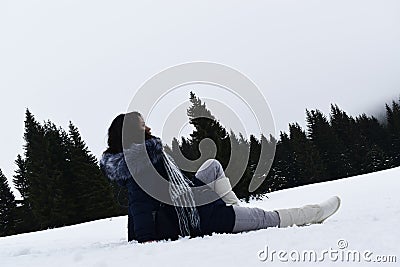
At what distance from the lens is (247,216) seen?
4312 mm

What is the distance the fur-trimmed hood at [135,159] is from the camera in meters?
4.36

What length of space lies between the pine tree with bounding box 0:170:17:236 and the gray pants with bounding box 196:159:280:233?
85.8ft

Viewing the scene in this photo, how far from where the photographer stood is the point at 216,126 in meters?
19.9

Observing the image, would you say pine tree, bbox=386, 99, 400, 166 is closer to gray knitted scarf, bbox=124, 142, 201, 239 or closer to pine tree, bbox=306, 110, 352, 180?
pine tree, bbox=306, 110, 352, 180

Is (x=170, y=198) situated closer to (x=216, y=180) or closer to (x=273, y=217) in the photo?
(x=216, y=180)

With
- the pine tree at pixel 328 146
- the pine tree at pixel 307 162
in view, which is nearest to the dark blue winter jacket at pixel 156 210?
the pine tree at pixel 307 162

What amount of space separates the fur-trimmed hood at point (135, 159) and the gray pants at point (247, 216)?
0.52 m

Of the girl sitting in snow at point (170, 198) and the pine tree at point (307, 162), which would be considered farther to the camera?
the pine tree at point (307, 162)

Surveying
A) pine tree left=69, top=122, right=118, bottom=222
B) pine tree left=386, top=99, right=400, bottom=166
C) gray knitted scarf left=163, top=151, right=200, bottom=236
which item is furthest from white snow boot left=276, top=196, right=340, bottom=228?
pine tree left=386, top=99, right=400, bottom=166
